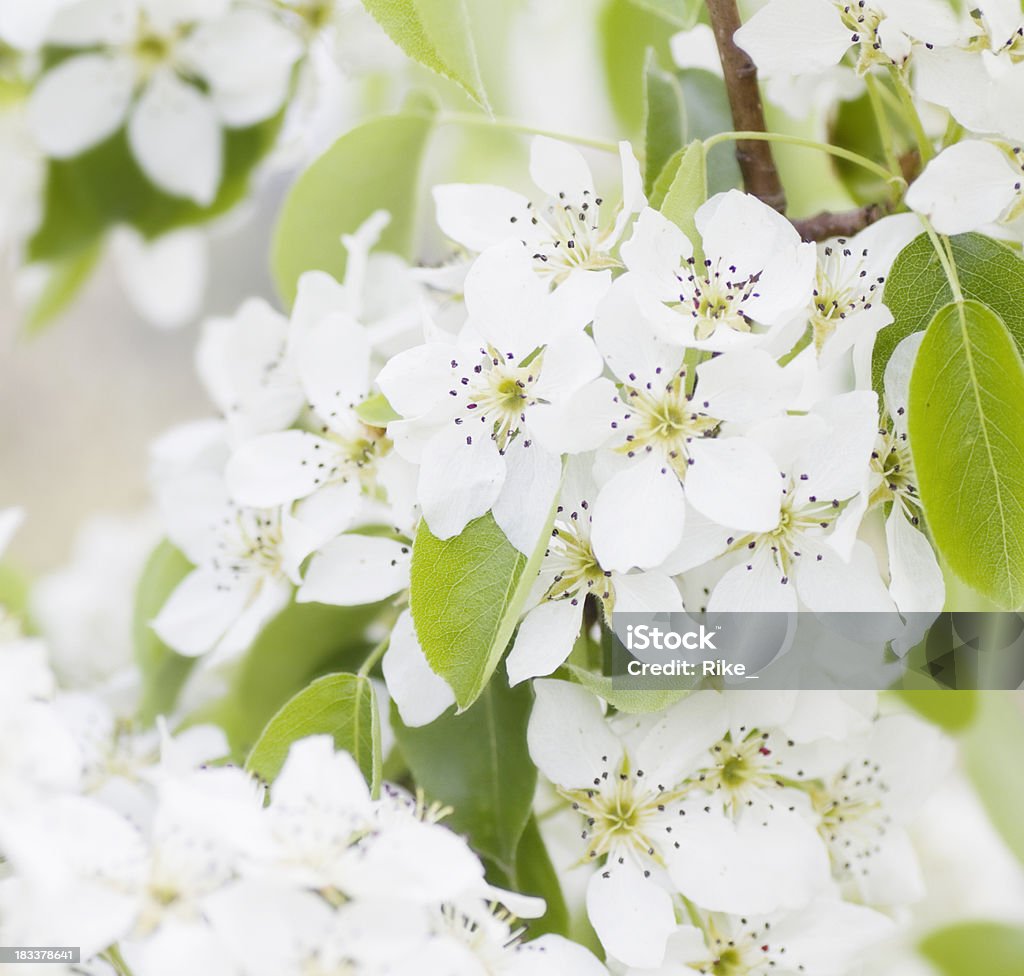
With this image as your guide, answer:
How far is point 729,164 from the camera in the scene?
21.4 inches

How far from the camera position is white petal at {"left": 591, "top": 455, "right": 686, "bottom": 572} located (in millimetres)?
431

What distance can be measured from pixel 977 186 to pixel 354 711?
0.33m

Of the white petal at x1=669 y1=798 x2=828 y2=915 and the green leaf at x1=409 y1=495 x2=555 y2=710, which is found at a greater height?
the green leaf at x1=409 y1=495 x2=555 y2=710

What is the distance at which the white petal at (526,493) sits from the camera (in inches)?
17.8

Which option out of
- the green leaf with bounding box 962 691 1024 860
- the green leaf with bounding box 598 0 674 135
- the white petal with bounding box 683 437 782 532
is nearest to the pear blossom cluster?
the green leaf with bounding box 598 0 674 135

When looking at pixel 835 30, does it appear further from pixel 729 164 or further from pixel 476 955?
pixel 476 955

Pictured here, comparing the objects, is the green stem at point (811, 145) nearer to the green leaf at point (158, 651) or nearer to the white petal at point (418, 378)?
the white petal at point (418, 378)

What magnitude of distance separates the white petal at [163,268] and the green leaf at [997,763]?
58 centimetres

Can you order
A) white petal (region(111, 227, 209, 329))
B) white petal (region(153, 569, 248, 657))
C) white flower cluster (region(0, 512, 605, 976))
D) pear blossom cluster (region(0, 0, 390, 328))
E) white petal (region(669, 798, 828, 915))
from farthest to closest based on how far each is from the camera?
white petal (region(111, 227, 209, 329)), pear blossom cluster (region(0, 0, 390, 328)), white petal (region(153, 569, 248, 657)), white petal (region(669, 798, 828, 915)), white flower cluster (region(0, 512, 605, 976))

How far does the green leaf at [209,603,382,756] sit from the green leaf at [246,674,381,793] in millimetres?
132

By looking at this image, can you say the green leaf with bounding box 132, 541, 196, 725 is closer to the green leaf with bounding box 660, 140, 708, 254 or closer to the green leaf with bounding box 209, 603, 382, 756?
the green leaf with bounding box 209, 603, 382, 756

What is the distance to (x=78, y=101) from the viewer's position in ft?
2.44

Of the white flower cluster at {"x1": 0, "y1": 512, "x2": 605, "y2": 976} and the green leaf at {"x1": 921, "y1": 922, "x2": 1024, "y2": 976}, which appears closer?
the white flower cluster at {"x1": 0, "y1": 512, "x2": 605, "y2": 976}

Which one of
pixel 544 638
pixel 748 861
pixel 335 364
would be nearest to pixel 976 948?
pixel 748 861
